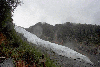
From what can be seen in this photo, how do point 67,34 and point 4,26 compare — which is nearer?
point 4,26

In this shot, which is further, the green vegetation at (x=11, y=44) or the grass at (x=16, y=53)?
the green vegetation at (x=11, y=44)

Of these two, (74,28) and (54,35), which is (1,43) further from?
(74,28)

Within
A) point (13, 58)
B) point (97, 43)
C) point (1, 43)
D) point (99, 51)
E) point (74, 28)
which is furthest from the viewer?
point (74, 28)

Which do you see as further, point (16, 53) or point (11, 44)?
point (11, 44)

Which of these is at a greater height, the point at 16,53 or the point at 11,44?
the point at 11,44

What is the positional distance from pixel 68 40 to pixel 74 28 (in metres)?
6.35

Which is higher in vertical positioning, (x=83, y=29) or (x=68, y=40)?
(x=83, y=29)

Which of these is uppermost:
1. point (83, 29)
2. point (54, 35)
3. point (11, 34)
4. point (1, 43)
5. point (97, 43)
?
point (83, 29)

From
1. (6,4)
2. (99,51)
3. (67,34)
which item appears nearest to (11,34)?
(6,4)

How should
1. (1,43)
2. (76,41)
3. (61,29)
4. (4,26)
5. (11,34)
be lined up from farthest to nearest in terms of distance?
(61,29) → (76,41) → (11,34) → (4,26) → (1,43)

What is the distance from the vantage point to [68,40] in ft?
84.0

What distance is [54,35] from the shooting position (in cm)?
3011

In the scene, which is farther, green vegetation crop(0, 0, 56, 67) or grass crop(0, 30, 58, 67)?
green vegetation crop(0, 0, 56, 67)

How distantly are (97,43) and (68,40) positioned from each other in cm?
769
